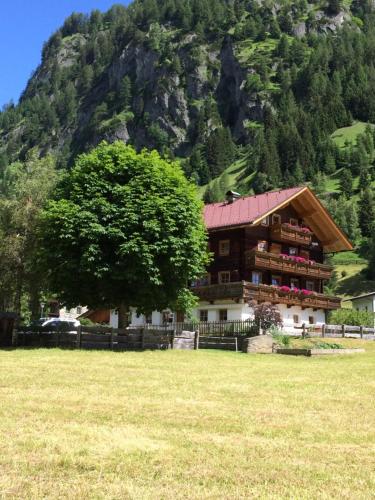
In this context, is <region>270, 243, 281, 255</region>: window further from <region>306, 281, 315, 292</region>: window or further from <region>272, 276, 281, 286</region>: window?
<region>306, 281, 315, 292</region>: window

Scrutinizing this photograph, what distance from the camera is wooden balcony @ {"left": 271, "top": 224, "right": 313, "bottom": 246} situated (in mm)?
50312

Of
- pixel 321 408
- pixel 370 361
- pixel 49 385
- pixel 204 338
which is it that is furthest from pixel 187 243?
pixel 321 408

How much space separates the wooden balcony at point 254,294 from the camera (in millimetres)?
45312

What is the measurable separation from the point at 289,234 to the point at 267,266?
491 cm

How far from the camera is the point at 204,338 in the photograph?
3325cm

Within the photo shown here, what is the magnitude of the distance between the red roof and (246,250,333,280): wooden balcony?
10.6ft

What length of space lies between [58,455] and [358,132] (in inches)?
7384

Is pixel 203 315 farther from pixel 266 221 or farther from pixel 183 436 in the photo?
pixel 183 436

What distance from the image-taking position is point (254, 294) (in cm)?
4575

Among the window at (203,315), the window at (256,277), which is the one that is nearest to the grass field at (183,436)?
the window at (203,315)

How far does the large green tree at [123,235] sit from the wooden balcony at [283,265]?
45.4 feet

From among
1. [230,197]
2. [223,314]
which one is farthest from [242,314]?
[230,197]

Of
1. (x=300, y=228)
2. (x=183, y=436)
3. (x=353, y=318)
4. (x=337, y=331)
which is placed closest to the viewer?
(x=183, y=436)

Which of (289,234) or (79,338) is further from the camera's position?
(289,234)
